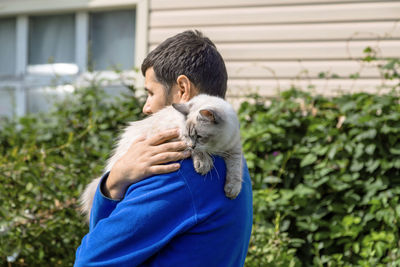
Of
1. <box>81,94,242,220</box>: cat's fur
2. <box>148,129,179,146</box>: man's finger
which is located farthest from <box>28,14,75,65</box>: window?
<box>148,129,179,146</box>: man's finger

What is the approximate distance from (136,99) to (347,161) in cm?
217

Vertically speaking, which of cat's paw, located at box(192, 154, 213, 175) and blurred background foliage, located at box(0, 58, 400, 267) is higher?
cat's paw, located at box(192, 154, 213, 175)

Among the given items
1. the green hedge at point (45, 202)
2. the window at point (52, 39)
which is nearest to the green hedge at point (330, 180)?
the green hedge at point (45, 202)

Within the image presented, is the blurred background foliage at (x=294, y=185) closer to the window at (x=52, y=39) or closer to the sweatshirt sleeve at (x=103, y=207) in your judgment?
the sweatshirt sleeve at (x=103, y=207)

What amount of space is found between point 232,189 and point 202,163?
138 mm

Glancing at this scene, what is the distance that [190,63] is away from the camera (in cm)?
158

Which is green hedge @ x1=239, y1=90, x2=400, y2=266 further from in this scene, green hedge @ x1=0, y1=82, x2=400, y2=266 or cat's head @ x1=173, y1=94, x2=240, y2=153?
cat's head @ x1=173, y1=94, x2=240, y2=153

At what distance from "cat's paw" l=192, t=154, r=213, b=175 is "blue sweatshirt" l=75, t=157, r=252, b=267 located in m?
0.02

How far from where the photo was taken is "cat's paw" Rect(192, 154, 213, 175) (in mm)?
1359

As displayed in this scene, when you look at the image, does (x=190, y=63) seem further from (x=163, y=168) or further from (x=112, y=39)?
(x=112, y=39)

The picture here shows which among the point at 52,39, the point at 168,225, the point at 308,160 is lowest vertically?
the point at 308,160

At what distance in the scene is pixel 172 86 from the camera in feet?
5.32

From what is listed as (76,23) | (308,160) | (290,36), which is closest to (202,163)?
(308,160)

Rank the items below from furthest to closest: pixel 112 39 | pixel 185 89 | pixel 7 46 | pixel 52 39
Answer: pixel 7 46, pixel 52 39, pixel 112 39, pixel 185 89
